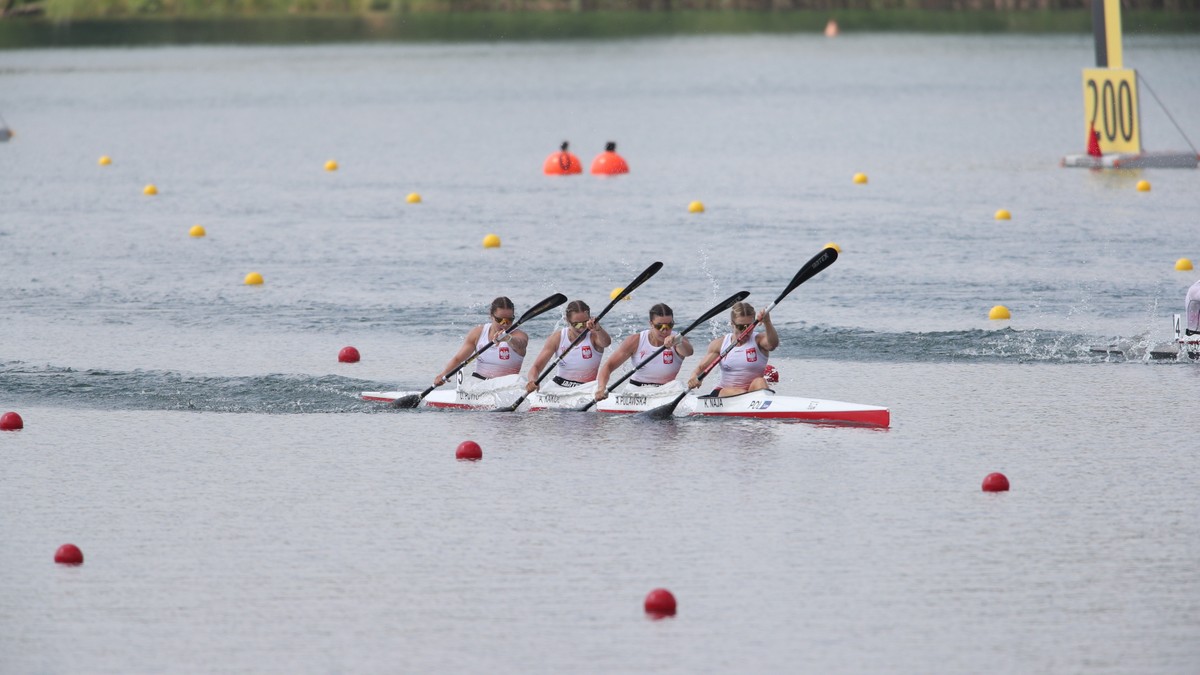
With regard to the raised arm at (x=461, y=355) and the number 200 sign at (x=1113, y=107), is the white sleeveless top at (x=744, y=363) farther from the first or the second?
the number 200 sign at (x=1113, y=107)

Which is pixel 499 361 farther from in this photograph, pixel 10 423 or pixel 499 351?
pixel 10 423

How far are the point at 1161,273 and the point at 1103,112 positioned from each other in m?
13.1

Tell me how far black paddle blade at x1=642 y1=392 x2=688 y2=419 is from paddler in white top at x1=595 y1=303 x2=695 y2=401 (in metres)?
0.24

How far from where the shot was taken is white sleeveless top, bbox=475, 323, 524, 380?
58.3 feet

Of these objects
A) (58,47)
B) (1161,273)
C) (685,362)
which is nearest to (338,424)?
(685,362)

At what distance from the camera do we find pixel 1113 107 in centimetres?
3566

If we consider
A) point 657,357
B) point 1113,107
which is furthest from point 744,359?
point 1113,107

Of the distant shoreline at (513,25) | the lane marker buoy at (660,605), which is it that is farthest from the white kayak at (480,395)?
the distant shoreline at (513,25)

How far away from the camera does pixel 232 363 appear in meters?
19.5

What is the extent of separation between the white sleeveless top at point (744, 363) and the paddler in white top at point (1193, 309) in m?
4.21

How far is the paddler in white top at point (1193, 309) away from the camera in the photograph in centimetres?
1786

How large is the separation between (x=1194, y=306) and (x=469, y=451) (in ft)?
23.8

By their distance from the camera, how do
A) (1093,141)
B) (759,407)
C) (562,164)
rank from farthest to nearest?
(562,164), (1093,141), (759,407)

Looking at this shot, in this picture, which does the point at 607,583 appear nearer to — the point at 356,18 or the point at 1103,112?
the point at 1103,112
